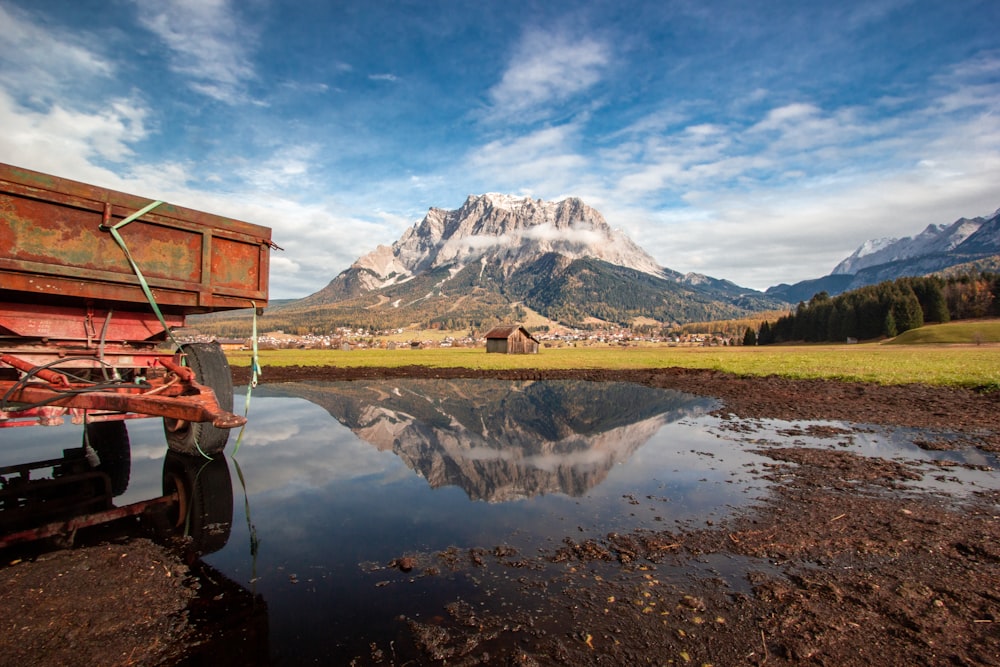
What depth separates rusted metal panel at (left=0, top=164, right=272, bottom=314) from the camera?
515 cm

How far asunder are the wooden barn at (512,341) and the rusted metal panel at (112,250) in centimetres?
7367

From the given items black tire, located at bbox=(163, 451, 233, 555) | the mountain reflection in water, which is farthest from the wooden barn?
black tire, located at bbox=(163, 451, 233, 555)

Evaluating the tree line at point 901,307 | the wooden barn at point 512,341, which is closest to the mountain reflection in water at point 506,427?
the wooden barn at point 512,341

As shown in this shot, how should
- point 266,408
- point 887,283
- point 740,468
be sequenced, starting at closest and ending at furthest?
point 740,468, point 266,408, point 887,283

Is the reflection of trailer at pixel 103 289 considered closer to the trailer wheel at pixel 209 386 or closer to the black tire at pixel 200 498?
the trailer wheel at pixel 209 386

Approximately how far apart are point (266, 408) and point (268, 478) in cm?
1182

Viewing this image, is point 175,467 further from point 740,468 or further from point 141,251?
point 740,468

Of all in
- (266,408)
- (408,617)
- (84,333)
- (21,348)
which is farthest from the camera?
(266,408)

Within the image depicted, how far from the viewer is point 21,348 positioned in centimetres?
574

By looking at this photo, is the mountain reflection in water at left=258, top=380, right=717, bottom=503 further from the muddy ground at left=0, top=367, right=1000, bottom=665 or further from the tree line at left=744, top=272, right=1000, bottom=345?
the tree line at left=744, top=272, right=1000, bottom=345

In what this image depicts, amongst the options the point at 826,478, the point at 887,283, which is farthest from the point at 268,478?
the point at 887,283

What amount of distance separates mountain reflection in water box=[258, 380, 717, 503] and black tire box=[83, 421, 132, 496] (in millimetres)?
5148

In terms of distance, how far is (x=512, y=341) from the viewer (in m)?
81.7

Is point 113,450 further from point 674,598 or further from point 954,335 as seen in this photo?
point 954,335
